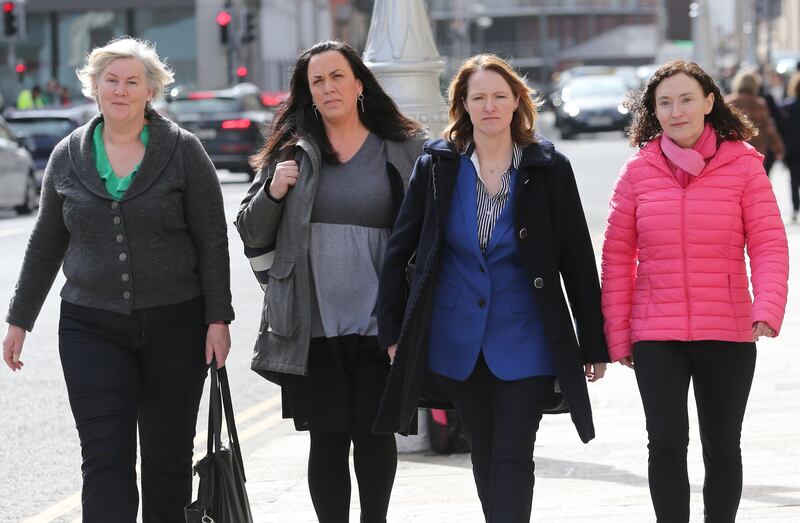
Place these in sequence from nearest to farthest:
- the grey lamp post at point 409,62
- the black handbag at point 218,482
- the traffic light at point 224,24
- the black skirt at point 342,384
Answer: the black handbag at point 218,482, the black skirt at point 342,384, the grey lamp post at point 409,62, the traffic light at point 224,24

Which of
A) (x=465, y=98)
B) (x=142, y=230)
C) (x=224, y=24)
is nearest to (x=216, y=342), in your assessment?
(x=142, y=230)

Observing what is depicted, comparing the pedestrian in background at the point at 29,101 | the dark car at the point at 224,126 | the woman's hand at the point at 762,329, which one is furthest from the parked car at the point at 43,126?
the woman's hand at the point at 762,329

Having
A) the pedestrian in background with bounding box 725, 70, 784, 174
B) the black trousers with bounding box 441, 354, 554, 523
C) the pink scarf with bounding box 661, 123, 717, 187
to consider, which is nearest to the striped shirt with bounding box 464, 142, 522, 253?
the black trousers with bounding box 441, 354, 554, 523

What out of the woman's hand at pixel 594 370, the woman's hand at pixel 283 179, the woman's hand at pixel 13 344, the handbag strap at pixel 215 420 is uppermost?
the woman's hand at pixel 283 179

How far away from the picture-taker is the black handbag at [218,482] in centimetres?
498

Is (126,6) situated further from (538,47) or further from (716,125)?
(538,47)

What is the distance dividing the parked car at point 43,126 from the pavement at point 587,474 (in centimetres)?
1971

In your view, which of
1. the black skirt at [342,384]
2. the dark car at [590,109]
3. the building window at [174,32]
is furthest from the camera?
the building window at [174,32]

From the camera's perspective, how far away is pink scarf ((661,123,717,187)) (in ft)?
17.1

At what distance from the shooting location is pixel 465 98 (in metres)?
5.27

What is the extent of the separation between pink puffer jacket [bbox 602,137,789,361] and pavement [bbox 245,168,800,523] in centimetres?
124

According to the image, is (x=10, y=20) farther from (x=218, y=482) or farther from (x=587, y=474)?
(x=218, y=482)

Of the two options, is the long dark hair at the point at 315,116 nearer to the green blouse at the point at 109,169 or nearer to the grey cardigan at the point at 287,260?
the grey cardigan at the point at 287,260

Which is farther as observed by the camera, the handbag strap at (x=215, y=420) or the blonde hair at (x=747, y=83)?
the blonde hair at (x=747, y=83)
